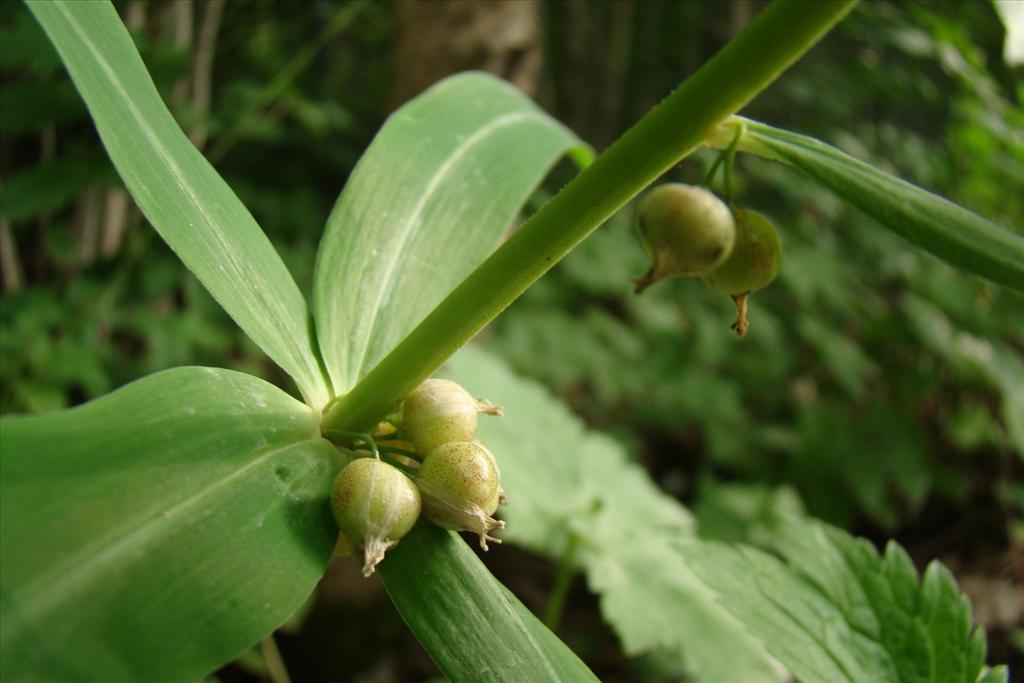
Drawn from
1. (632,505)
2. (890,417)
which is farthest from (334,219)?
(890,417)

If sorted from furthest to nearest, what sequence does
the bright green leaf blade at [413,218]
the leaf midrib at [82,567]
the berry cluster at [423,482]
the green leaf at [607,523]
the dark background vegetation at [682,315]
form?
the dark background vegetation at [682,315] < the green leaf at [607,523] < the bright green leaf blade at [413,218] < the berry cluster at [423,482] < the leaf midrib at [82,567]

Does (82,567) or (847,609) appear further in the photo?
(847,609)

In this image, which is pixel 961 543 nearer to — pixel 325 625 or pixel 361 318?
pixel 325 625

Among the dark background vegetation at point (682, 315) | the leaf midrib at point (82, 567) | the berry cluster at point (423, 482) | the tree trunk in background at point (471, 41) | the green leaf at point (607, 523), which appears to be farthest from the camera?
the tree trunk in background at point (471, 41)

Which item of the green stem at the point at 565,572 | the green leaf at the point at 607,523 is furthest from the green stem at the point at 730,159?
the green stem at the point at 565,572

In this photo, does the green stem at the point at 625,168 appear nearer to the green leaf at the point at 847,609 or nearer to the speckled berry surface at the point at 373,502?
the speckled berry surface at the point at 373,502

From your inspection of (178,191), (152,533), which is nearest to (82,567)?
(152,533)

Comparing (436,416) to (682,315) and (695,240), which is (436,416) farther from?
(682,315)
